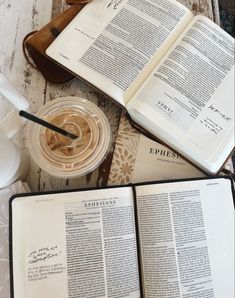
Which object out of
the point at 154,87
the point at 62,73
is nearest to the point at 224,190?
the point at 154,87

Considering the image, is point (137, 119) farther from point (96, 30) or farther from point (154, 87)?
point (96, 30)

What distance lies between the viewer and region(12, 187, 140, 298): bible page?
54cm

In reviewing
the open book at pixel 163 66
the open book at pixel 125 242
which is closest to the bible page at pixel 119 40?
the open book at pixel 163 66

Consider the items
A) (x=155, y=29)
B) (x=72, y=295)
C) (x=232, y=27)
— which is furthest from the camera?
(x=232, y=27)

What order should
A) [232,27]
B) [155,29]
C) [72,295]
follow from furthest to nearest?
[232,27] < [155,29] < [72,295]

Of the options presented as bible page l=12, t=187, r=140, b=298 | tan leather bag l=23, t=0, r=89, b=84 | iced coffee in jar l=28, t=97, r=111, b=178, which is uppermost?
tan leather bag l=23, t=0, r=89, b=84

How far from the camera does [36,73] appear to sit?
0.69m

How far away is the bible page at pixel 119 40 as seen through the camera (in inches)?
24.9

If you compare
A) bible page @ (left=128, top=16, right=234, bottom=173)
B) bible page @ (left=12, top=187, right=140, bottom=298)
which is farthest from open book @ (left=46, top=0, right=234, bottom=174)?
bible page @ (left=12, top=187, right=140, bottom=298)

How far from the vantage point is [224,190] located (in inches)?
23.3

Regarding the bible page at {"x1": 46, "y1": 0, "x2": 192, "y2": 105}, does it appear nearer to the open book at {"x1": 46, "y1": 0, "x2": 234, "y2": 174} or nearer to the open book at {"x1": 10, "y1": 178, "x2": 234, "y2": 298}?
the open book at {"x1": 46, "y1": 0, "x2": 234, "y2": 174}

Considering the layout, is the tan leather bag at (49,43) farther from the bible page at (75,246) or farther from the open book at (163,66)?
the bible page at (75,246)

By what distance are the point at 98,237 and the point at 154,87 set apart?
25 cm

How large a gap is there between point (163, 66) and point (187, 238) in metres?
0.28
